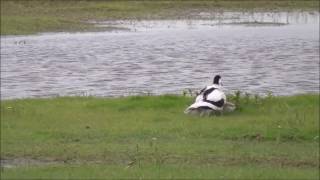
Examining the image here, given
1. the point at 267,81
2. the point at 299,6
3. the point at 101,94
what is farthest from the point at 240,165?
the point at 299,6

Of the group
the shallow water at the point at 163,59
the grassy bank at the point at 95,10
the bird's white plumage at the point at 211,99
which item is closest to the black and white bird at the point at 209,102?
the bird's white plumage at the point at 211,99

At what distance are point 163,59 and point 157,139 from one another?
20.4 metres

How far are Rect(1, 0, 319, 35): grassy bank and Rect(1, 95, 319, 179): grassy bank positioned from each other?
2865 cm

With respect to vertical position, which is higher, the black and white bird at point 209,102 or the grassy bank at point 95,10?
the black and white bird at point 209,102

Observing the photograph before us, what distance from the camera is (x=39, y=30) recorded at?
47719 millimetres

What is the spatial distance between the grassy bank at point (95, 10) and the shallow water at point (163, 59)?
320cm

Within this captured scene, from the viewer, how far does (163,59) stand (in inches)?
1357

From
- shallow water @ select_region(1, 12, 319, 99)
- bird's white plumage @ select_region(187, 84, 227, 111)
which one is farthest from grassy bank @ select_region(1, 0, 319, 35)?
bird's white plumage @ select_region(187, 84, 227, 111)

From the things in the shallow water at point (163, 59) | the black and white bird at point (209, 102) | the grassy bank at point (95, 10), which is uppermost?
the black and white bird at point (209, 102)

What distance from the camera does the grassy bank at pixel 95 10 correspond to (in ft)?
164

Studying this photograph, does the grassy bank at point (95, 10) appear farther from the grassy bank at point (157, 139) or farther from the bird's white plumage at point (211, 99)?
the bird's white plumage at point (211, 99)

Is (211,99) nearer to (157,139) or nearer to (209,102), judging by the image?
(209,102)

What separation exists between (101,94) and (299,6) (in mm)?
46077

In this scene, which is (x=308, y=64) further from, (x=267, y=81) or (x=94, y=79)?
(x=94, y=79)
